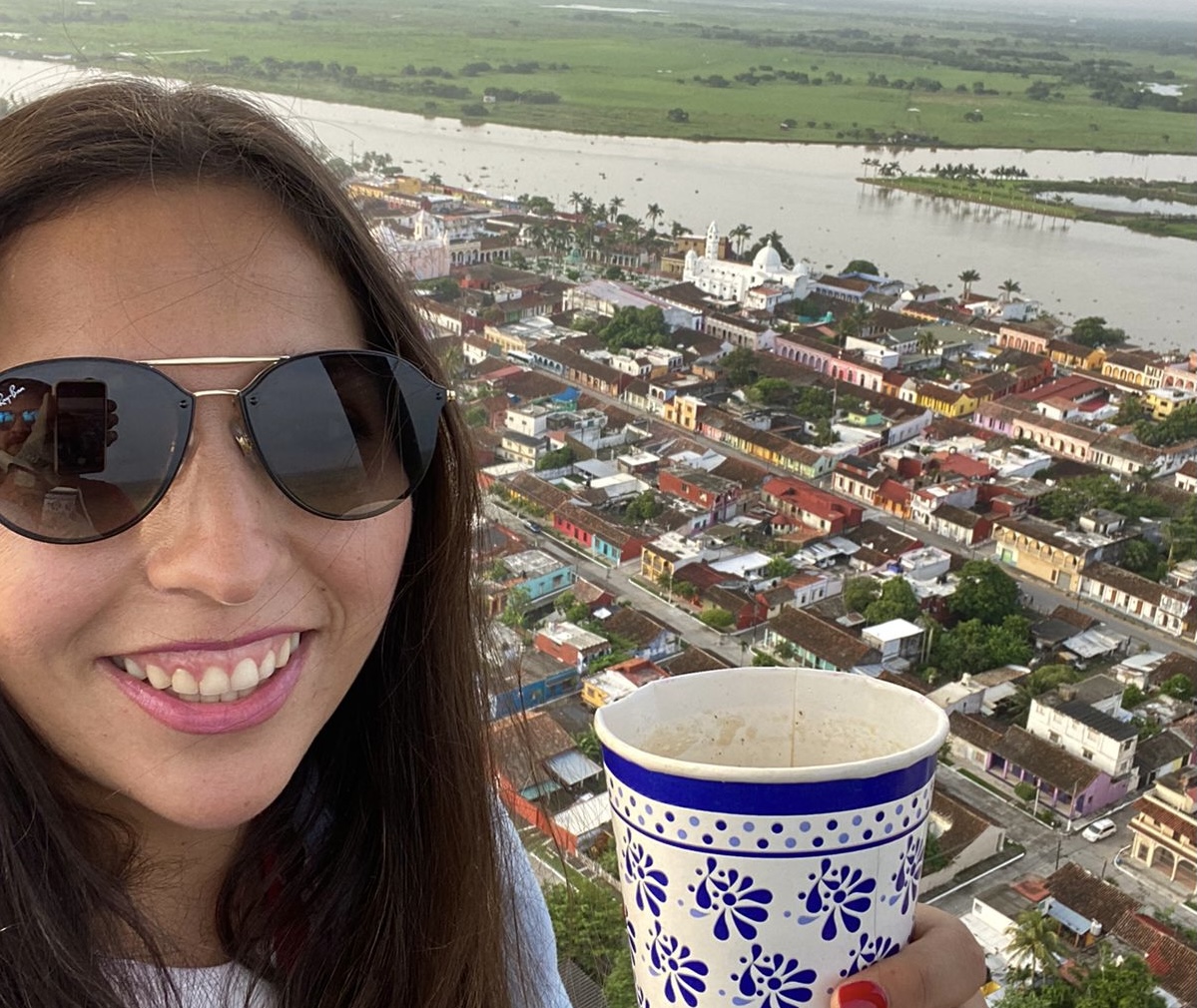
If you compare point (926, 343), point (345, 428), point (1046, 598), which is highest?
point (345, 428)

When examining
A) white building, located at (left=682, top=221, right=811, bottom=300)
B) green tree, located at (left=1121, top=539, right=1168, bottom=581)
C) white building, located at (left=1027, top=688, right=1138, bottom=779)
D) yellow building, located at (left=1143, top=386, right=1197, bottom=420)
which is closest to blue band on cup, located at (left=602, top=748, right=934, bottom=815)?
white building, located at (left=1027, top=688, right=1138, bottom=779)

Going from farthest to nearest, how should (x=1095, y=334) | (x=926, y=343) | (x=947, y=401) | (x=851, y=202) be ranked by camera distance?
(x=851, y=202) → (x=1095, y=334) → (x=926, y=343) → (x=947, y=401)

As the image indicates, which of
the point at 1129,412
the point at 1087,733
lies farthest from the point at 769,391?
the point at 1087,733

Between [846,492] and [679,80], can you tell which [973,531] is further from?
[679,80]

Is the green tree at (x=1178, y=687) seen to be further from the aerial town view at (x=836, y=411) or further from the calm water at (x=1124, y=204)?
the calm water at (x=1124, y=204)

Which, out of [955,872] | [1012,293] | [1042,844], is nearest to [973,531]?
[1042,844]

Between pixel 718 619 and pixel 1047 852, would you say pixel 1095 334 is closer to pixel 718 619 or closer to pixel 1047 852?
A: pixel 718 619

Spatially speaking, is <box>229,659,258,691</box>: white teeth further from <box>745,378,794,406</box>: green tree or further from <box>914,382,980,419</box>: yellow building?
<box>914,382,980,419</box>: yellow building
